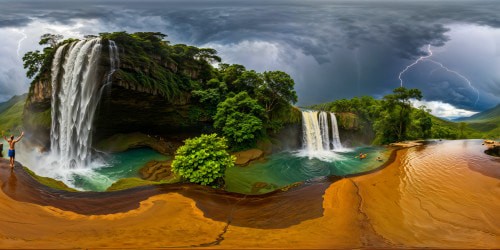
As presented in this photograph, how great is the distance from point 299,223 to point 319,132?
63.3ft

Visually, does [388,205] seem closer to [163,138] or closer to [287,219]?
[287,219]

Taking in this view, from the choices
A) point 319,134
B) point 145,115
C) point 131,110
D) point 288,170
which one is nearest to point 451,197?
point 288,170

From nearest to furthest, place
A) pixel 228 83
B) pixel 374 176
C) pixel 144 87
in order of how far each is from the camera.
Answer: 1. pixel 374 176
2. pixel 144 87
3. pixel 228 83

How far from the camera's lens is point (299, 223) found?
21.1 feet

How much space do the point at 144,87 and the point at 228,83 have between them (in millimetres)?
8043

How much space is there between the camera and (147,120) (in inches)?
849

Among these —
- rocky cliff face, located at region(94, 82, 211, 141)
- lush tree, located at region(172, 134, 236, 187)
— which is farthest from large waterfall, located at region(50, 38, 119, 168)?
lush tree, located at region(172, 134, 236, 187)

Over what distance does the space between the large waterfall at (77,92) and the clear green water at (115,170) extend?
172 cm

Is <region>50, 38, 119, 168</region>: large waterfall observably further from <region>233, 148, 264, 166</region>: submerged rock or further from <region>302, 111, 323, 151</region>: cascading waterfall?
<region>302, 111, 323, 151</region>: cascading waterfall

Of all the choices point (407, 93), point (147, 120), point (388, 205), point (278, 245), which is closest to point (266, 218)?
point (278, 245)

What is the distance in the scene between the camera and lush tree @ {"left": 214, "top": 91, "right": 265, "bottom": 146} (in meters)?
19.8

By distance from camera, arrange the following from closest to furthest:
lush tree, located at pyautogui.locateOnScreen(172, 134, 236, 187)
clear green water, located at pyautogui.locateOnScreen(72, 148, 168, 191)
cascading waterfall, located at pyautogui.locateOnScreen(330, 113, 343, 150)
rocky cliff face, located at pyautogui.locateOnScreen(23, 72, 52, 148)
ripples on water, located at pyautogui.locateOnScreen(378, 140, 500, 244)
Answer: ripples on water, located at pyautogui.locateOnScreen(378, 140, 500, 244)
lush tree, located at pyautogui.locateOnScreen(172, 134, 236, 187)
clear green water, located at pyautogui.locateOnScreen(72, 148, 168, 191)
rocky cliff face, located at pyautogui.locateOnScreen(23, 72, 52, 148)
cascading waterfall, located at pyautogui.locateOnScreen(330, 113, 343, 150)

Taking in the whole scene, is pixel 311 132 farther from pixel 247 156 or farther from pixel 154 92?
pixel 154 92

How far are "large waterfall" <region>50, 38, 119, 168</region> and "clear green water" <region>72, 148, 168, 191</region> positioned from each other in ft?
5.66
